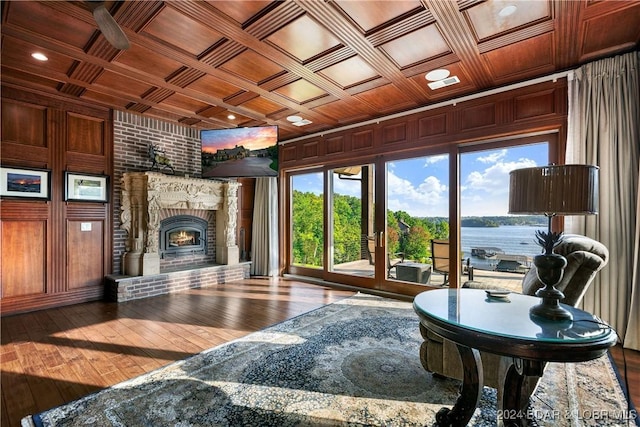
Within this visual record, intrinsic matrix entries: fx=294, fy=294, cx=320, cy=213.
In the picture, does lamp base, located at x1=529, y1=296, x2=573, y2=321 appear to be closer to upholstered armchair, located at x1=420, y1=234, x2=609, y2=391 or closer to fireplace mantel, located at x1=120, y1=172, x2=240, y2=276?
upholstered armchair, located at x1=420, y1=234, x2=609, y2=391

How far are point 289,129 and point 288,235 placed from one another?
2198 millimetres

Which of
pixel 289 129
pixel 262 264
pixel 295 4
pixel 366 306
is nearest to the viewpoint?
pixel 295 4

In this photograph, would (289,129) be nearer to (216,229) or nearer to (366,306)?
(216,229)

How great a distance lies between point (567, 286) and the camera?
1.89 metres

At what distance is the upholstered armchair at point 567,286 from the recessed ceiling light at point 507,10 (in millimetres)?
1875

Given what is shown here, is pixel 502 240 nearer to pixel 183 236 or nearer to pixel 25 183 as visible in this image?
pixel 183 236

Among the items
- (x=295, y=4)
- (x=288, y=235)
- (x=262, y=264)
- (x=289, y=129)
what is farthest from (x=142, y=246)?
(x=295, y=4)

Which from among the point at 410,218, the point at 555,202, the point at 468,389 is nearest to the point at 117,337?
the point at 468,389

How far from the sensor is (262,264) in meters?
6.20

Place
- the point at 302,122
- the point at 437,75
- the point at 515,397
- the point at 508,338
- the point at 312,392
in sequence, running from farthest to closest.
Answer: the point at 302,122, the point at 437,75, the point at 312,392, the point at 515,397, the point at 508,338

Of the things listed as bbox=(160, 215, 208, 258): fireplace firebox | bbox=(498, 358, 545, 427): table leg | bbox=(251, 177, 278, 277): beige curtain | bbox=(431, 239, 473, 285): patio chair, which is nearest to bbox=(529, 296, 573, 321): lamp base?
bbox=(498, 358, 545, 427): table leg

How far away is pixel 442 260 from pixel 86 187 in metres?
5.33

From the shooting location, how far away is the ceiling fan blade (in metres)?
1.97

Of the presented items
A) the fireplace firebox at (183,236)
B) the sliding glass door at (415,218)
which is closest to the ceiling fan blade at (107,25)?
the fireplace firebox at (183,236)
